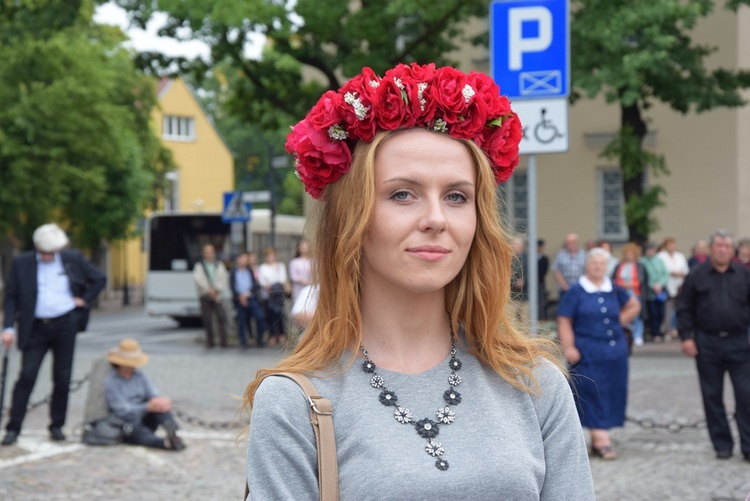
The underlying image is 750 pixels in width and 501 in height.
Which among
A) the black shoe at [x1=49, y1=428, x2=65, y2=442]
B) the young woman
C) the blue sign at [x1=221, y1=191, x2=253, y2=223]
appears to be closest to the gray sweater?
the young woman

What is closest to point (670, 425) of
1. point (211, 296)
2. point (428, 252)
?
point (428, 252)

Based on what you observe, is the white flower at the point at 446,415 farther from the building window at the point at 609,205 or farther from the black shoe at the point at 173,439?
the building window at the point at 609,205

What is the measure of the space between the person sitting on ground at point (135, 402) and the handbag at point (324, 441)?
314 inches

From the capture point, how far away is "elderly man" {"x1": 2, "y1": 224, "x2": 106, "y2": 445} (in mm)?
10203

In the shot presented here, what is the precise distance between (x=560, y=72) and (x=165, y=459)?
4458mm

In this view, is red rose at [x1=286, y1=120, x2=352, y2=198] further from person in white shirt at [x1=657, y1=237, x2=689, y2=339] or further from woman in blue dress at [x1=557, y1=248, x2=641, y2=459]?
person in white shirt at [x1=657, y1=237, x2=689, y2=339]

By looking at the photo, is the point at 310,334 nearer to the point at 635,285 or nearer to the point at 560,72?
the point at 560,72

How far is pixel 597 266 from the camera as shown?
9.55 metres

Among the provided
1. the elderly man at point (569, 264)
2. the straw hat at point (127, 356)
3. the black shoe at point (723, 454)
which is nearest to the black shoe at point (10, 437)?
the straw hat at point (127, 356)

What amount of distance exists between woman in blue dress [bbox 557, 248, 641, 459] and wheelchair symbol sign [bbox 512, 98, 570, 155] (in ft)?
7.13

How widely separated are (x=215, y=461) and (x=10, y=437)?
6.68 feet

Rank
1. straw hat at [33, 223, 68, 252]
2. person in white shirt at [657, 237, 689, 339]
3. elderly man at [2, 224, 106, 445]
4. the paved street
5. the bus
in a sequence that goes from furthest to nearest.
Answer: the bus, person in white shirt at [657, 237, 689, 339], straw hat at [33, 223, 68, 252], elderly man at [2, 224, 106, 445], the paved street

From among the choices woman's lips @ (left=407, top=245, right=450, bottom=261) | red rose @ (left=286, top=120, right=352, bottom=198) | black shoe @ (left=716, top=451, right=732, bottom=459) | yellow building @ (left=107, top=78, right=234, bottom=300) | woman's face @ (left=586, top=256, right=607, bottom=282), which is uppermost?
yellow building @ (left=107, top=78, right=234, bottom=300)

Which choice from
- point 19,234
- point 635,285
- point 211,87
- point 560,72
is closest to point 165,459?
point 560,72
